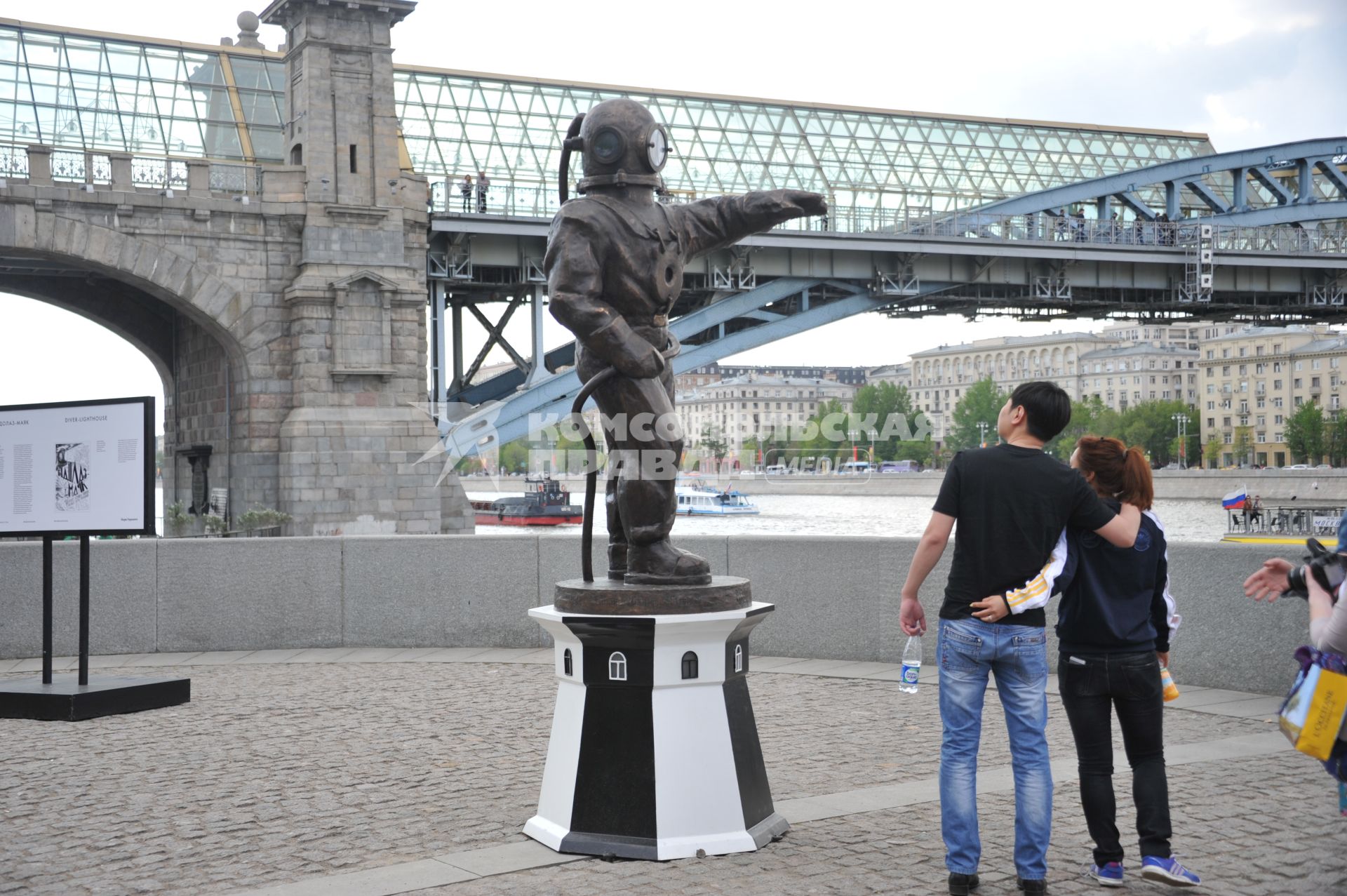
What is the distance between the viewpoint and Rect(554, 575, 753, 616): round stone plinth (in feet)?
17.3

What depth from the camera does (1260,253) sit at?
40.1 m

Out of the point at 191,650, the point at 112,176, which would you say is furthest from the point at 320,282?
the point at 191,650

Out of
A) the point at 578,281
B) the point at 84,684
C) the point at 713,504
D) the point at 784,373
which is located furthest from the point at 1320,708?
the point at 784,373

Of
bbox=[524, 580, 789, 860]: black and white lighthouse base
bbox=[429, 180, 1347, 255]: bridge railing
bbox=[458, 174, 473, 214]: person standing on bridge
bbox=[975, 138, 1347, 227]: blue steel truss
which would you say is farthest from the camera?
bbox=[975, 138, 1347, 227]: blue steel truss

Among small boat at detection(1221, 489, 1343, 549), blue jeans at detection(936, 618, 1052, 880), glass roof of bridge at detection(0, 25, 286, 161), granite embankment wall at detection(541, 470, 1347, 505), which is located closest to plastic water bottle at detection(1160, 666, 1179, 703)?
blue jeans at detection(936, 618, 1052, 880)

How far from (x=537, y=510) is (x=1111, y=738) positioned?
52.7 m

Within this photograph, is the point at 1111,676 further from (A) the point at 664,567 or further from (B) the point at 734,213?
(B) the point at 734,213

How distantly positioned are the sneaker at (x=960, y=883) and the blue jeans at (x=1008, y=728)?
0.02 metres

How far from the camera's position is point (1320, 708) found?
385 centimetres

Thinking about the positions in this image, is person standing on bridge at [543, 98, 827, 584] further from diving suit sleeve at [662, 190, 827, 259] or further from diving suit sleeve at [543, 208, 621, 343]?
diving suit sleeve at [662, 190, 827, 259]

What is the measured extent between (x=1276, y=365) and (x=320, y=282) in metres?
86.6

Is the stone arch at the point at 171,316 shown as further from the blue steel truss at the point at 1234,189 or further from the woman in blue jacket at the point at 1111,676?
the woman in blue jacket at the point at 1111,676

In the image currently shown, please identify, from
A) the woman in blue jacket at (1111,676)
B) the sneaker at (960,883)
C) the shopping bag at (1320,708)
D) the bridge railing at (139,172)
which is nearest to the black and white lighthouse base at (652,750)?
the sneaker at (960,883)

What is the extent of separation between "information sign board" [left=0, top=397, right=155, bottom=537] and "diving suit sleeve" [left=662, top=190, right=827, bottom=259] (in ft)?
14.8
